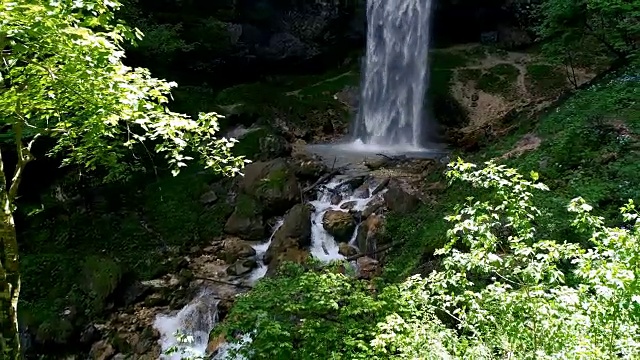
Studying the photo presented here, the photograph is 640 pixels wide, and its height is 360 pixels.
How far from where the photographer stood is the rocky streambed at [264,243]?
9.35m

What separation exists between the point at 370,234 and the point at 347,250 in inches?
26.3

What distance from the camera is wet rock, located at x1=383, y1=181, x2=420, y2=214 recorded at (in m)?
11.4

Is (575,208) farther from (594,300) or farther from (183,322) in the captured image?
(183,322)

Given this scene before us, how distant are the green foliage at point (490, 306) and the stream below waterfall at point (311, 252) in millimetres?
2232

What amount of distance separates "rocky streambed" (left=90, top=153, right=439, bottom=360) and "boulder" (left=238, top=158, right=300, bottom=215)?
0.03 m

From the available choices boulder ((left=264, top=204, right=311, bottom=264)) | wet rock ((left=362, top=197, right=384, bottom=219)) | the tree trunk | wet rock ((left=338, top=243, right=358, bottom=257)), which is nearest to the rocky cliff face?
boulder ((left=264, top=204, right=311, bottom=264))

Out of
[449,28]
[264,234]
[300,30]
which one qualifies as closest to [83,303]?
[264,234]

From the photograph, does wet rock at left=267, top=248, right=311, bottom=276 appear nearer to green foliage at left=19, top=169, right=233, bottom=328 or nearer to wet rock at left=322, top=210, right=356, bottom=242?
wet rock at left=322, top=210, right=356, bottom=242

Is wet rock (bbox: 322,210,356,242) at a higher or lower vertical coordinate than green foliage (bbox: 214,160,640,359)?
lower

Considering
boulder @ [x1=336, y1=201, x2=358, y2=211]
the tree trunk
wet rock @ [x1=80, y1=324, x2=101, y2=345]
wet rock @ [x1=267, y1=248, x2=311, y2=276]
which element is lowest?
wet rock @ [x1=80, y1=324, x2=101, y2=345]

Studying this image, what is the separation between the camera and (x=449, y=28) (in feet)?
84.5

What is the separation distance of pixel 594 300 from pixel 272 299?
317 cm

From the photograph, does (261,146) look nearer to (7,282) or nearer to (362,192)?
(362,192)

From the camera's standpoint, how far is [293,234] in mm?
11508
